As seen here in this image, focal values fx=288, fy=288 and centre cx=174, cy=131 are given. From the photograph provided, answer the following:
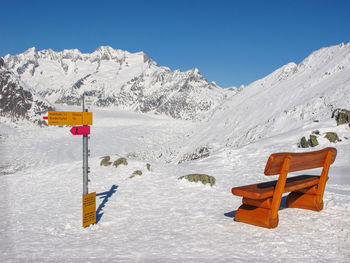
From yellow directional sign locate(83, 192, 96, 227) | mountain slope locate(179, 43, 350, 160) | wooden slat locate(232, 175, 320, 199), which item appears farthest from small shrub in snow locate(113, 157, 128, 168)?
mountain slope locate(179, 43, 350, 160)

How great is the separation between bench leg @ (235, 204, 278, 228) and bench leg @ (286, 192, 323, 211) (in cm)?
140

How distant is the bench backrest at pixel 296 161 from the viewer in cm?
485

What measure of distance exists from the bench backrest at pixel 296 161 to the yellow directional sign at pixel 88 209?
358cm

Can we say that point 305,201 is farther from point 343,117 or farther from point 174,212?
point 343,117

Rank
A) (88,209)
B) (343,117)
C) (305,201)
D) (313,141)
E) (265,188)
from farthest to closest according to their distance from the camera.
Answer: (343,117)
(313,141)
(305,201)
(88,209)
(265,188)

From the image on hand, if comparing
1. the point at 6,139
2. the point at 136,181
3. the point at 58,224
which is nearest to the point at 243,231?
the point at 58,224

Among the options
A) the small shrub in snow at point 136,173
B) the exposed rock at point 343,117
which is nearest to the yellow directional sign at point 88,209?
the small shrub in snow at point 136,173

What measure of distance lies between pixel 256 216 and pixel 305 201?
5.42 ft

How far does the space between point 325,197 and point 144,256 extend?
5093 mm

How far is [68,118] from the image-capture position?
5.82m

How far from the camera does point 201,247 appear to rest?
4.71 m

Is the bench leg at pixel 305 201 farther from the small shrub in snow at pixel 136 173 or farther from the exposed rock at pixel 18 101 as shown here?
the exposed rock at pixel 18 101

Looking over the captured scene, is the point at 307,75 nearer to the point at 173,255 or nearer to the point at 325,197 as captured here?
the point at 325,197

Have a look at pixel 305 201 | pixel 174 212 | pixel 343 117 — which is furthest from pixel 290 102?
pixel 174 212
